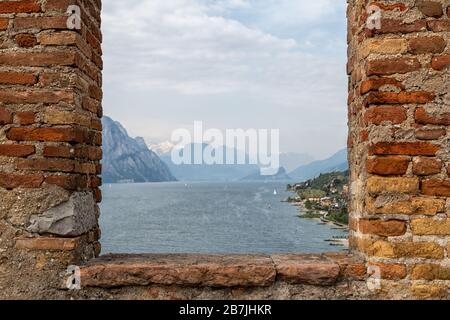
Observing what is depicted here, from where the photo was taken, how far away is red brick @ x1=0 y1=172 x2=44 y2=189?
2.80 m

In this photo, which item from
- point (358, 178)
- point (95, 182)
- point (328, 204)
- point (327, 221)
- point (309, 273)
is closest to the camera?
point (309, 273)

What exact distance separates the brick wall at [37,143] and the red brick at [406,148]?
179 cm

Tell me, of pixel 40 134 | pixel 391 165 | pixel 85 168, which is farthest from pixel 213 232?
pixel 391 165

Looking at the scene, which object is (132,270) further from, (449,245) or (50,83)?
(449,245)

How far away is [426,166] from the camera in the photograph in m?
2.70

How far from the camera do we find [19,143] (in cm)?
282

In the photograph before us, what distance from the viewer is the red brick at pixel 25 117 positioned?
2.81m

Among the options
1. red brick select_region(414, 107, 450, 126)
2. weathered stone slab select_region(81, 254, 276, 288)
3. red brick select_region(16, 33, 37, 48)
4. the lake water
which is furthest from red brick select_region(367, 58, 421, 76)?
the lake water

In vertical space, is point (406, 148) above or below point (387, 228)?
above

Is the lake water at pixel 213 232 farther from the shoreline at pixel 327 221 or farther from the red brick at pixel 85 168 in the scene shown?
the red brick at pixel 85 168

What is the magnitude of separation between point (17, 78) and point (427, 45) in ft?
7.86

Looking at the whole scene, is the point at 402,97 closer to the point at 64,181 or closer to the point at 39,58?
the point at 64,181

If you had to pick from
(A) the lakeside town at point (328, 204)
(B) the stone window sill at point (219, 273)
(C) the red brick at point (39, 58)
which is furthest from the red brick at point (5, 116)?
(A) the lakeside town at point (328, 204)
